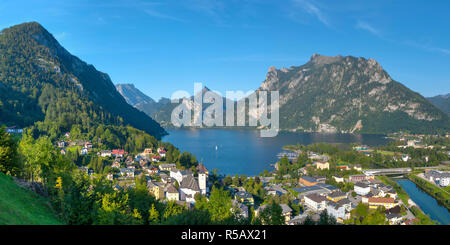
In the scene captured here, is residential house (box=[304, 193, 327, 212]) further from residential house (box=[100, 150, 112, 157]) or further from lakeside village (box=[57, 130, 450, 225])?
residential house (box=[100, 150, 112, 157])

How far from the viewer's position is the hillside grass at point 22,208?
11.2m

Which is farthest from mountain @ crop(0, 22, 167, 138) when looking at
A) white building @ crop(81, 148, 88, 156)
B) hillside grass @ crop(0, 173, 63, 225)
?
hillside grass @ crop(0, 173, 63, 225)

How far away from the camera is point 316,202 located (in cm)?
3900

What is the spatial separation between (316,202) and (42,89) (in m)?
109

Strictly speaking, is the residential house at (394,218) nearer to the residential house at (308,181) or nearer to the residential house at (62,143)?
the residential house at (308,181)

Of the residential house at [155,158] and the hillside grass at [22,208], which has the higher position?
the hillside grass at [22,208]

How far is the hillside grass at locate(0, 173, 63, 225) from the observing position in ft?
36.6

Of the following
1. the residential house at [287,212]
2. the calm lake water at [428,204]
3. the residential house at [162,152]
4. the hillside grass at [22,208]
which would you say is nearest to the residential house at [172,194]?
the residential house at [287,212]

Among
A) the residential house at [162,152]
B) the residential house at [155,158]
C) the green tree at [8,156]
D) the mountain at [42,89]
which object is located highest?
the mountain at [42,89]

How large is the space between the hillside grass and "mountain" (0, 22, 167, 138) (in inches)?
2644

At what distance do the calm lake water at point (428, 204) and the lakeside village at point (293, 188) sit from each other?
91.9 inches
